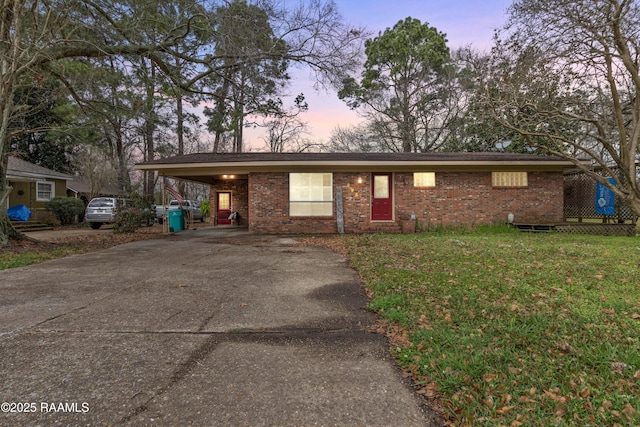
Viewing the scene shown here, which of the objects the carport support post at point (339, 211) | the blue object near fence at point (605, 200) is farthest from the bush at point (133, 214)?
the blue object near fence at point (605, 200)

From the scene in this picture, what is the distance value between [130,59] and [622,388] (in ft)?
38.3

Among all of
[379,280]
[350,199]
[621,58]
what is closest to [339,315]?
[379,280]

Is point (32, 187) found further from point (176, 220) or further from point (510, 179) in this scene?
point (510, 179)

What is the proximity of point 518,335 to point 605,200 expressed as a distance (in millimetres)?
12620

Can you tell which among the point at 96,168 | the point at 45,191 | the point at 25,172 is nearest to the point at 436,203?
the point at 25,172

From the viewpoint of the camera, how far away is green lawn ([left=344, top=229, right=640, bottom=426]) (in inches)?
80.0

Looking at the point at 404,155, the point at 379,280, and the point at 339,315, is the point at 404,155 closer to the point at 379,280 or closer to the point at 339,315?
the point at 379,280

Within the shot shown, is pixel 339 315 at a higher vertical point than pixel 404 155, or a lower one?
lower

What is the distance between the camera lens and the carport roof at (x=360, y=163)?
38.6 feet

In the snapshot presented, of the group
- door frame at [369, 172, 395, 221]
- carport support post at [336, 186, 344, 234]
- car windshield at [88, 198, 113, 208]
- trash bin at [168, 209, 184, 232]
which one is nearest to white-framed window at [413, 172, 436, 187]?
door frame at [369, 172, 395, 221]

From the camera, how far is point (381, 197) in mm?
12914

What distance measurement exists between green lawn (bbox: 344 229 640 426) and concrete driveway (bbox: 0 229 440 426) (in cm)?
33

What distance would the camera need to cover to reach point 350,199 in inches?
497

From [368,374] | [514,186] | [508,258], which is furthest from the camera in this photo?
[514,186]
